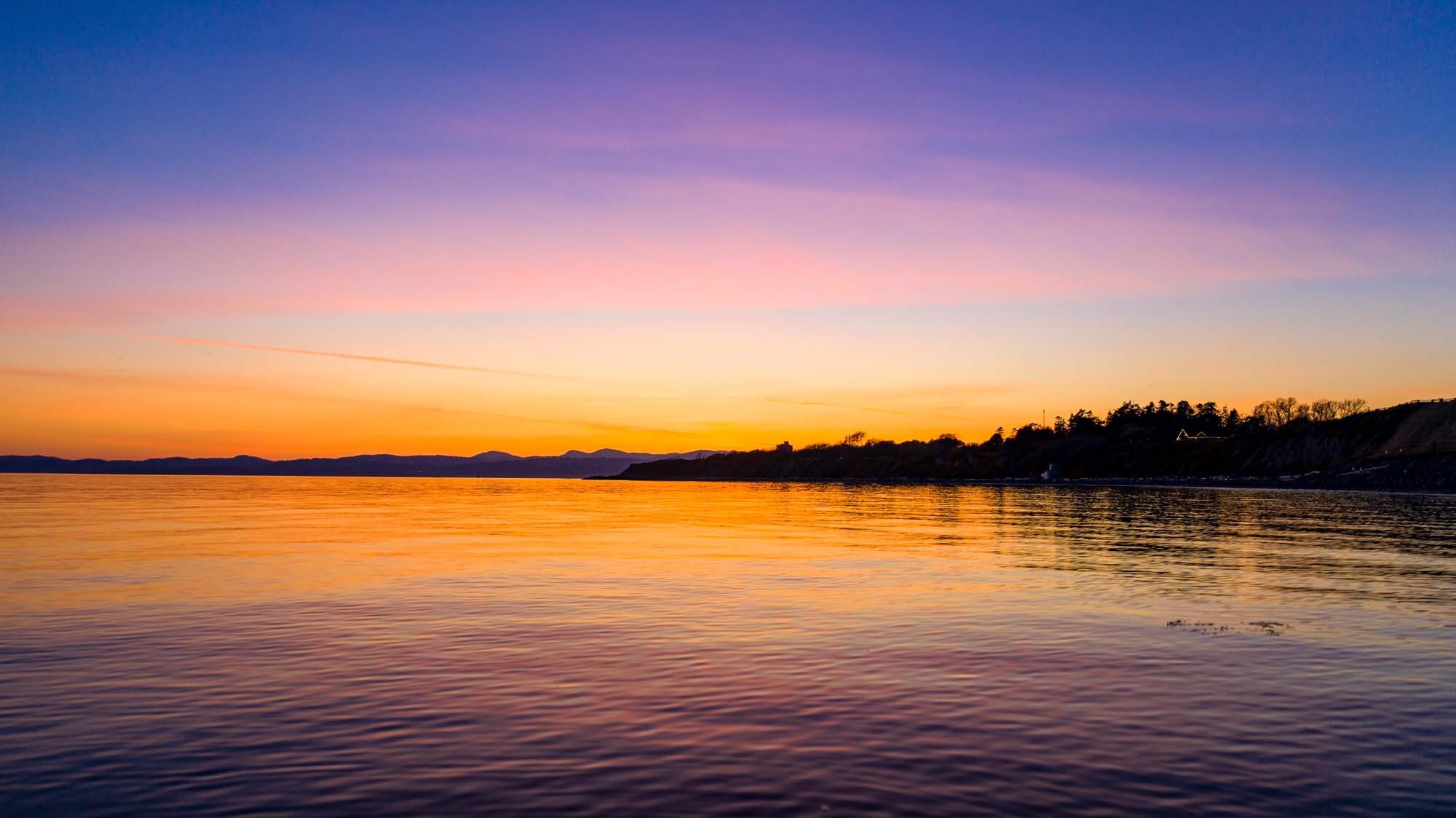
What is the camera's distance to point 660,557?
4691 cm

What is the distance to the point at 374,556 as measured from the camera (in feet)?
152

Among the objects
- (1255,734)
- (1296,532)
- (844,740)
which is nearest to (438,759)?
(844,740)

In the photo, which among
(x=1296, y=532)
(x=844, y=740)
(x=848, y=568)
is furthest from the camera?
(x=1296, y=532)

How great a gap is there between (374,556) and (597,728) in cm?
3518

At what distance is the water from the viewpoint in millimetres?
12031

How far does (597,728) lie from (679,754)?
200 cm

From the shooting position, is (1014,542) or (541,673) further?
(1014,542)

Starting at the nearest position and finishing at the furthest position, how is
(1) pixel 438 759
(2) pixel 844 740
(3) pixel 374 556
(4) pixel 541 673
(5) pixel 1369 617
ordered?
(1) pixel 438 759 < (2) pixel 844 740 < (4) pixel 541 673 < (5) pixel 1369 617 < (3) pixel 374 556

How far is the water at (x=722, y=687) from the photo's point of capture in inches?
474

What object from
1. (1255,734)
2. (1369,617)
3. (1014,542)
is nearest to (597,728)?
(1255,734)

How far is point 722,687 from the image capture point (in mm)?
17969

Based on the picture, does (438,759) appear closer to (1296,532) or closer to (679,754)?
(679,754)

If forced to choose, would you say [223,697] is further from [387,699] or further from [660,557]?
[660,557]

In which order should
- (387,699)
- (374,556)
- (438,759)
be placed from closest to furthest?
(438,759) < (387,699) < (374,556)
